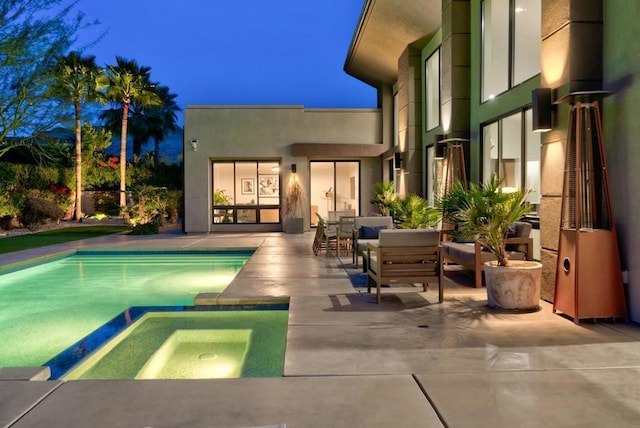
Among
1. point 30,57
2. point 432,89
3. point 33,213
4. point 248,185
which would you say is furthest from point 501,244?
point 33,213

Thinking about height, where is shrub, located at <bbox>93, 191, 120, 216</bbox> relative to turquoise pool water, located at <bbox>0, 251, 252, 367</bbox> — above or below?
above

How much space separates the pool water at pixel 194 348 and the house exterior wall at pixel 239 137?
1189cm

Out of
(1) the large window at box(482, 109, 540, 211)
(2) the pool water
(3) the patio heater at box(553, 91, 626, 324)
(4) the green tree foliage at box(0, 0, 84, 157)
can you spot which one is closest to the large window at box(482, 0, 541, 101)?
(1) the large window at box(482, 109, 540, 211)

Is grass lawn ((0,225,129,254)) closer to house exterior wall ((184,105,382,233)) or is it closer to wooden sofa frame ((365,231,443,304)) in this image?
house exterior wall ((184,105,382,233))

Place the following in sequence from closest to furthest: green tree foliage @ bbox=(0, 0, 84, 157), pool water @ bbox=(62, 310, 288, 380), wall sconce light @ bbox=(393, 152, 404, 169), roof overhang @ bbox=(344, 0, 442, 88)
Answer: pool water @ bbox=(62, 310, 288, 380) < roof overhang @ bbox=(344, 0, 442, 88) < wall sconce light @ bbox=(393, 152, 404, 169) < green tree foliage @ bbox=(0, 0, 84, 157)

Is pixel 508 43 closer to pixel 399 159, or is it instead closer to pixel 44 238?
pixel 399 159

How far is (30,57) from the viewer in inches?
614

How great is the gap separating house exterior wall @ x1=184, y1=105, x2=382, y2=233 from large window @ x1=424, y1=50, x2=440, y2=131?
4.96 m

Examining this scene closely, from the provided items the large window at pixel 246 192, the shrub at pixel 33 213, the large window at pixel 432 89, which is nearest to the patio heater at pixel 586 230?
the large window at pixel 432 89

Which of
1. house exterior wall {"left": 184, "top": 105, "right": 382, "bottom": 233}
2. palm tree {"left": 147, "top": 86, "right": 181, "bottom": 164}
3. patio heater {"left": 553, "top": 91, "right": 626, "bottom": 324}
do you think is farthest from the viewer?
palm tree {"left": 147, "top": 86, "right": 181, "bottom": 164}

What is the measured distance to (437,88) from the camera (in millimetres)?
12492

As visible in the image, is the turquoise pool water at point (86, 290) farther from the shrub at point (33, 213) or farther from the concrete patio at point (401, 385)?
the shrub at point (33, 213)

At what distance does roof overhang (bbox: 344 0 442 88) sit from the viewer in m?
11.7

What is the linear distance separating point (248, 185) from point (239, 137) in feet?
6.03
